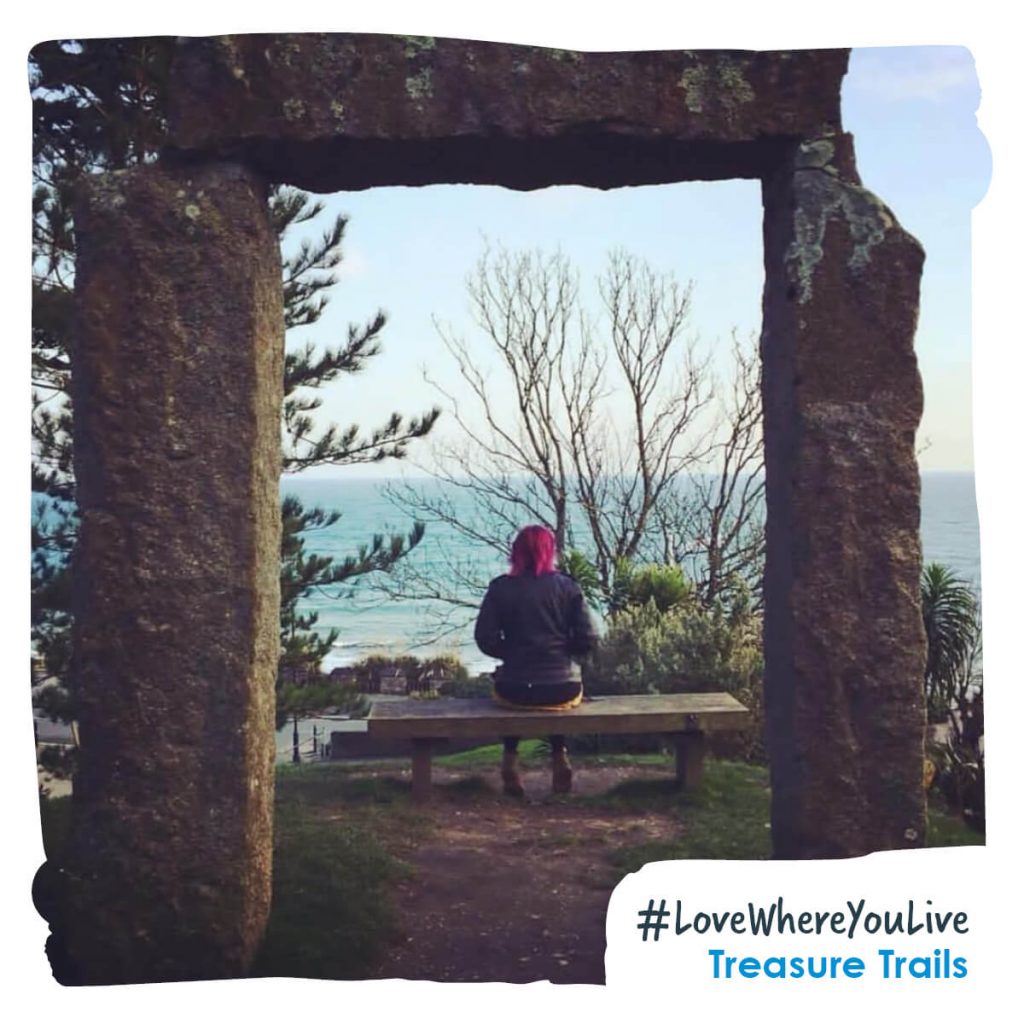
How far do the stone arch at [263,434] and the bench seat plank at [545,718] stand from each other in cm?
205

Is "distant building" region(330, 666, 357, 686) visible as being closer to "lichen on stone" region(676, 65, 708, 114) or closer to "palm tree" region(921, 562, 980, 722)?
"palm tree" region(921, 562, 980, 722)

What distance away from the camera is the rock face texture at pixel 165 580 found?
12.2 feet

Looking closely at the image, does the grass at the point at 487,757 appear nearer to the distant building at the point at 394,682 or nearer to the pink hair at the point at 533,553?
the distant building at the point at 394,682

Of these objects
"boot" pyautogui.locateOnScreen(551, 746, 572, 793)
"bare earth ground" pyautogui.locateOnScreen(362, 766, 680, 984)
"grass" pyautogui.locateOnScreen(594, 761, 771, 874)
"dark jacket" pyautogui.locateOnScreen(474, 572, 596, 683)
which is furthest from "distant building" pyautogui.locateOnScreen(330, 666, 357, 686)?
"grass" pyautogui.locateOnScreen(594, 761, 771, 874)

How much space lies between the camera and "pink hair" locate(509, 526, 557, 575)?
6.07 m

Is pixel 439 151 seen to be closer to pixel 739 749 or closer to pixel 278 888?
pixel 278 888

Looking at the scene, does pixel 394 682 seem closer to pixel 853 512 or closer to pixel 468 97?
Answer: pixel 853 512

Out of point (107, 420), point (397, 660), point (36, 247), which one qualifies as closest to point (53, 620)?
point (36, 247)

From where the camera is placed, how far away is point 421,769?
20.2ft

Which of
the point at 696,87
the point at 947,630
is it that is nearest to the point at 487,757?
the point at 947,630

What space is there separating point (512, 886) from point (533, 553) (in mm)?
1814

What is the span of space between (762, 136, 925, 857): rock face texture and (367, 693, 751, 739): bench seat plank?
2.18 metres

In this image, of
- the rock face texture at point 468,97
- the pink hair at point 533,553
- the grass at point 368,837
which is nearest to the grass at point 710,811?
the grass at point 368,837

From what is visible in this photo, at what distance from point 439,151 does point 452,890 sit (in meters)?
2.68
